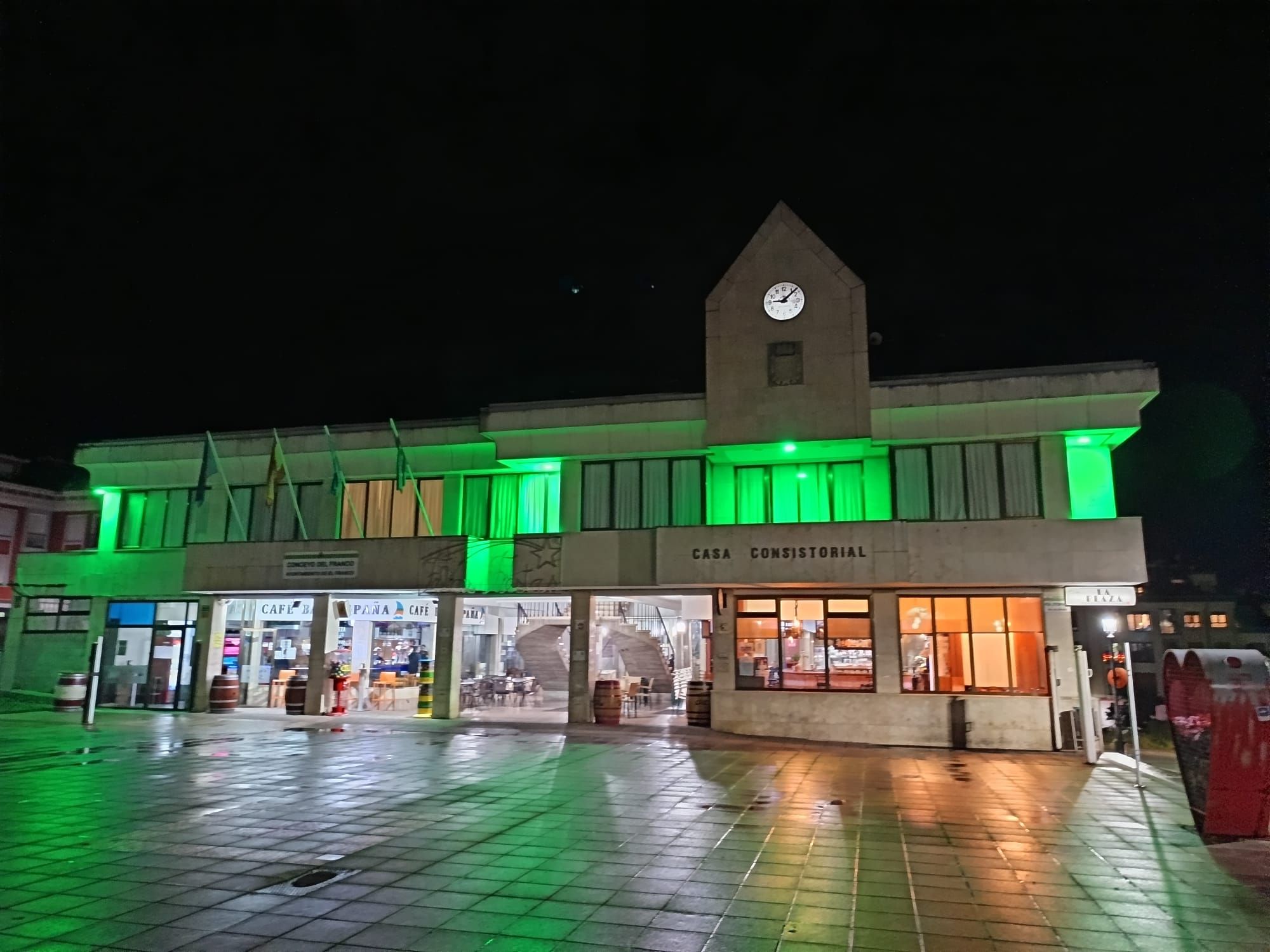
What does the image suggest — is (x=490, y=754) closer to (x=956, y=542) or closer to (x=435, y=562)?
(x=435, y=562)

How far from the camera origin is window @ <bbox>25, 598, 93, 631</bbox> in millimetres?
29031

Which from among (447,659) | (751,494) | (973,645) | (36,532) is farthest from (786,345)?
(36,532)

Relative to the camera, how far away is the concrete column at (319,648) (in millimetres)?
25203

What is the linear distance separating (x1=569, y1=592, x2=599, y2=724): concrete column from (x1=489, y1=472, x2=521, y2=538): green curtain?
3528mm

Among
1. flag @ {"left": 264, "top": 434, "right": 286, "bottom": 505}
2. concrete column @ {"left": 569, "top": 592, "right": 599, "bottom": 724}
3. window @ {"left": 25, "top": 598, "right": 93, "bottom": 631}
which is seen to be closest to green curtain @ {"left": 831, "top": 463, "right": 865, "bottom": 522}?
concrete column @ {"left": 569, "top": 592, "right": 599, "bottom": 724}

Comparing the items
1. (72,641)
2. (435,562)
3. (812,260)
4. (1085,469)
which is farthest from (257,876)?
(72,641)

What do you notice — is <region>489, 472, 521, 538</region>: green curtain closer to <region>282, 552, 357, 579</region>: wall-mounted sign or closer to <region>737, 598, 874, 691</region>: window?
<region>282, 552, 357, 579</region>: wall-mounted sign

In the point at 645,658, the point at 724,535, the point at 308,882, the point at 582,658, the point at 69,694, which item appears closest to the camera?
the point at 308,882

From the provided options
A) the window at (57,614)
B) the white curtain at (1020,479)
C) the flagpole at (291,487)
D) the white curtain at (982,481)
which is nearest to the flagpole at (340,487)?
the flagpole at (291,487)

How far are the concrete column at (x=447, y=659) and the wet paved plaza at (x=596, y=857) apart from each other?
8419mm

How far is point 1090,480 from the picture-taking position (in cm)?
2155

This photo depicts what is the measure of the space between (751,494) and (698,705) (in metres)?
5.95

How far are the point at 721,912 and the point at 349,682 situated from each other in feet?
76.3

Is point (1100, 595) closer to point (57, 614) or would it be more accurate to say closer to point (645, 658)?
point (645, 658)
